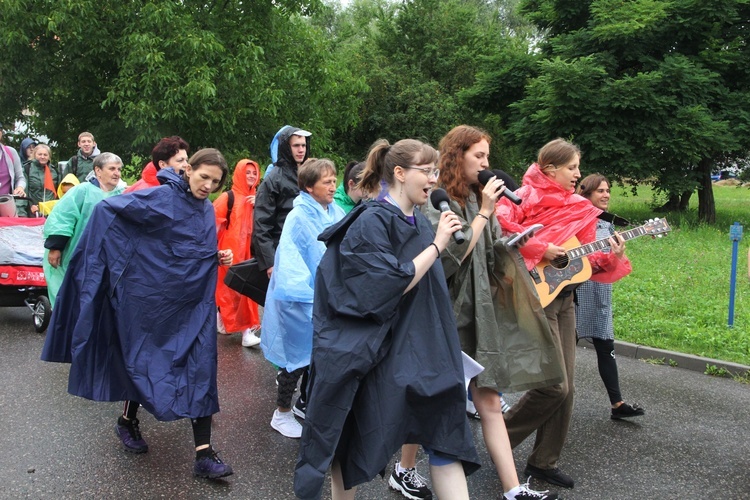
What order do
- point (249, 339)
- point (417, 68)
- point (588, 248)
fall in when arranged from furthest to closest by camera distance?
point (417, 68) → point (249, 339) → point (588, 248)

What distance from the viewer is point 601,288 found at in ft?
17.5

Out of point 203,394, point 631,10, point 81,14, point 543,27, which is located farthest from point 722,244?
point 81,14

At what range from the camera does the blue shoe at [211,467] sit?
4.20 meters

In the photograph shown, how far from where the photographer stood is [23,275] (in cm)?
802

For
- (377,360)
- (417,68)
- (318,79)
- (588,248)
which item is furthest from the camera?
(417,68)

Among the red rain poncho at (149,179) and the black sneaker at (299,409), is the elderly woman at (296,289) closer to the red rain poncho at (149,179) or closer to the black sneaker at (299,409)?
the black sneaker at (299,409)

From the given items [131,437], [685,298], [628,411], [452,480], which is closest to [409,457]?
[452,480]

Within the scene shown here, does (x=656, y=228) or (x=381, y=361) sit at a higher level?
(x=656, y=228)

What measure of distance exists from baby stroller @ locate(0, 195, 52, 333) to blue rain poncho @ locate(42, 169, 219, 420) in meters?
3.99

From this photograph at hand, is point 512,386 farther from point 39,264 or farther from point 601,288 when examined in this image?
point 39,264

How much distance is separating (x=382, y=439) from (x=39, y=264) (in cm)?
645

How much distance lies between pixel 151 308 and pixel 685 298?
6.95 metres

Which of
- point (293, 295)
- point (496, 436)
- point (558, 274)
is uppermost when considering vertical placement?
point (558, 274)

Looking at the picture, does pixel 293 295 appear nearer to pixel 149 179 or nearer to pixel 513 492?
pixel 513 492
